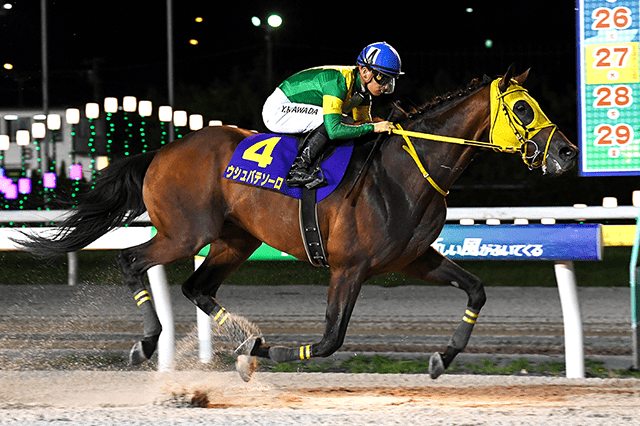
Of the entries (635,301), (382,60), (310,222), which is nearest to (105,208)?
(310,222)

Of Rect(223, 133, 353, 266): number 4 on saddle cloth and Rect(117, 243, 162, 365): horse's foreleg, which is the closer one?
Rect(223, 133, 353, 266): number 4 on saddle cloth

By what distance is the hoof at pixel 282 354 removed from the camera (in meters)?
4.37

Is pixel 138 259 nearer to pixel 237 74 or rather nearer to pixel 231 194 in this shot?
pixel 231 194

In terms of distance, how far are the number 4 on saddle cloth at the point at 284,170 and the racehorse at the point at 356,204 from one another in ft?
Answer: 0.15

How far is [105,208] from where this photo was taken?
5215mm

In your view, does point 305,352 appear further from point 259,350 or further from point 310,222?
point 310,222

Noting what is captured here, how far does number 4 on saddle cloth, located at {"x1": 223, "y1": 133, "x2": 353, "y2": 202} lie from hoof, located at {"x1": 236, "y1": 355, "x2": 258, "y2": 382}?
885mm

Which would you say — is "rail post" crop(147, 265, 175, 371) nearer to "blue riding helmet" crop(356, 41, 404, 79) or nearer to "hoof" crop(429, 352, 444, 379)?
"hoof" crop(429, 352, 444, 379)

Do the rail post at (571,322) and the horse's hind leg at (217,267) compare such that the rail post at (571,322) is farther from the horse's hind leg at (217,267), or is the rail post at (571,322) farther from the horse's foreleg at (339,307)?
the horse's hind leg at (217,267)

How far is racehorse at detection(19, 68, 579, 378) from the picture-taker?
4.23 metres

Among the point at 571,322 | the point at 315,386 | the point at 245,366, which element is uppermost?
the point at 571,322

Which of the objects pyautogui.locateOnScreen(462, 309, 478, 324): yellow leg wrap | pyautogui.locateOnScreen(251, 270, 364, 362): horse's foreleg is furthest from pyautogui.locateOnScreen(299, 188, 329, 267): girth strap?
pyautogui.locateOnScreen(462, 309, 478, 324): yellow leg wrap

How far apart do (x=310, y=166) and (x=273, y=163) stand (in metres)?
0.27

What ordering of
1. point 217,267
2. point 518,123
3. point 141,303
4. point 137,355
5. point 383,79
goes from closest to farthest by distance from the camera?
point 518,123 → point 383,79 → point 137,355 → point 141,303 → point 217,267
